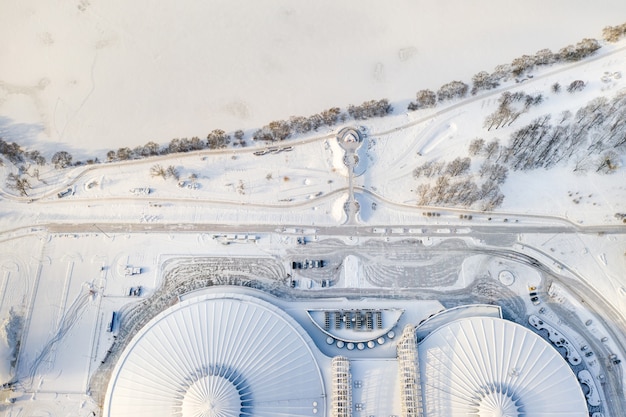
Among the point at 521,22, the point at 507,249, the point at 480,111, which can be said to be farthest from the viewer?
the point at 521,22

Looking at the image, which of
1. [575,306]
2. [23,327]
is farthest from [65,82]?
[575,306]

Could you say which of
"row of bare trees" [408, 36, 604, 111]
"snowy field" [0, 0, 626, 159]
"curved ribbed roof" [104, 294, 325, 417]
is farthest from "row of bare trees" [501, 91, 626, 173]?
"curved ribbed roof" [104, 294, 325, 417]

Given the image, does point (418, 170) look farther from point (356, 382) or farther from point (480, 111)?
point (356, 382)

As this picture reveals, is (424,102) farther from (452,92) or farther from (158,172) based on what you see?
(158,172)

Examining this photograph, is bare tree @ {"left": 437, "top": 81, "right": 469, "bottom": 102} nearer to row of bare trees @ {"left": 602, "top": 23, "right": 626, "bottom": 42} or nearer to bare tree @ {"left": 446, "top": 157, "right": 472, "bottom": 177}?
bare tree @ {"left": 446, "top": 157, "right": 472, "bottom": 177}

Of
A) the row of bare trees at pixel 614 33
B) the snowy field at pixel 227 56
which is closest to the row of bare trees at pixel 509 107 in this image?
the snowy field at pixel 227 56

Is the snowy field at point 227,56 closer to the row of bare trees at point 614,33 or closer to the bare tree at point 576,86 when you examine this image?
the row of bare trees at point 614,33
